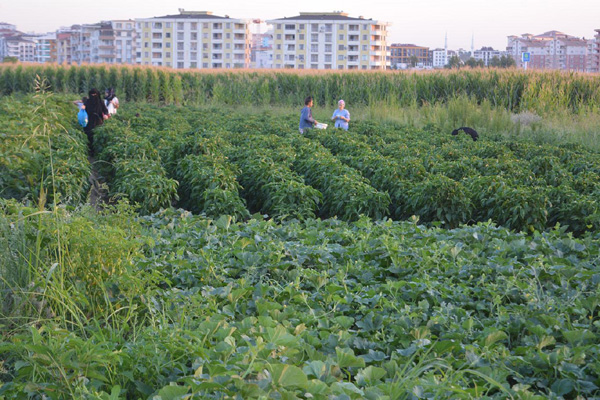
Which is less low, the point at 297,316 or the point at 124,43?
the point at 124,43

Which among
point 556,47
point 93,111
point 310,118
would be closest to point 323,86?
point 310,118

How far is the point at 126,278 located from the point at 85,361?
1.01 meters

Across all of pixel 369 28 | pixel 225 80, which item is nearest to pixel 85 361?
pixel 225 80

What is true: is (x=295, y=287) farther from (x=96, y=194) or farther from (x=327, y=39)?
(x=327, y=39)

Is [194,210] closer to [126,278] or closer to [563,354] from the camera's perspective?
[126,278]

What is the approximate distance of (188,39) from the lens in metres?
118

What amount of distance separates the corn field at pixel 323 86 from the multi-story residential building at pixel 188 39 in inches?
3401

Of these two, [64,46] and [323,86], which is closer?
[323,86]

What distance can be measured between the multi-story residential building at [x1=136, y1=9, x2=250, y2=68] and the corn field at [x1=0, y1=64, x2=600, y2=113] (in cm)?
8639

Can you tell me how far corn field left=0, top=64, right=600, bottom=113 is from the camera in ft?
73.5

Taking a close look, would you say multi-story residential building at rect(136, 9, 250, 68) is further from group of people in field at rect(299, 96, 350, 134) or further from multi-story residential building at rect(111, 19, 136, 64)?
group of people in field at rect(299, 96, 350, 134)

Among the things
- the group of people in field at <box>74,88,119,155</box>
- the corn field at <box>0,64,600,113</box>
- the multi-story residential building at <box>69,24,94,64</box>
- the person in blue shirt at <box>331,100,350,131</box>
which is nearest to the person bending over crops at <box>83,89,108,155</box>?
the group of people in field at <box>74,88,119,155</box>

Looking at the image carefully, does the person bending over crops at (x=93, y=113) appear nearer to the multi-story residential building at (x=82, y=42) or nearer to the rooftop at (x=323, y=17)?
the rooftop at (x=323, y=17)

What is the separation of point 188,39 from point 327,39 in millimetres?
26236
